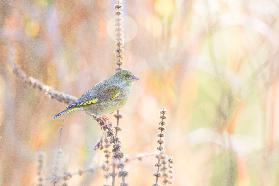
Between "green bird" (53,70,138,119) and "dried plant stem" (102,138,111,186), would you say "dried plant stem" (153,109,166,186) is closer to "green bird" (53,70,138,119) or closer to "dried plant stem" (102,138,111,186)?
"dried plant stem" (102,138,111,186)

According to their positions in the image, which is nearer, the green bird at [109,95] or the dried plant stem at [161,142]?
the dried plant stem at [161,142]

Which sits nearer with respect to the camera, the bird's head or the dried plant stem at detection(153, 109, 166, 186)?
the dried plant stem at detection(153, 109, 166, 186)

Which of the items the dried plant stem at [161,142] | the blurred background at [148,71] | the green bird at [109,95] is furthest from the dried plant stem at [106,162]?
the blurred background at [148,71]

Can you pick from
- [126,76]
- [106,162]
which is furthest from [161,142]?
[126,76]

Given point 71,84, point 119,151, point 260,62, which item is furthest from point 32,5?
point 119,151

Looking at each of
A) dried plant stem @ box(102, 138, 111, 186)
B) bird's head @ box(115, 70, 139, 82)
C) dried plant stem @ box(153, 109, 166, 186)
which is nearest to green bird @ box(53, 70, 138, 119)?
bird's head @ box(115, 70, 139, 82)

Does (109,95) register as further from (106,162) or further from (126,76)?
(106,162)

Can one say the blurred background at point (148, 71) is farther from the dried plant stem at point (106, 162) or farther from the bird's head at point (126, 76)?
the dried plant stem at point (106, 162)
